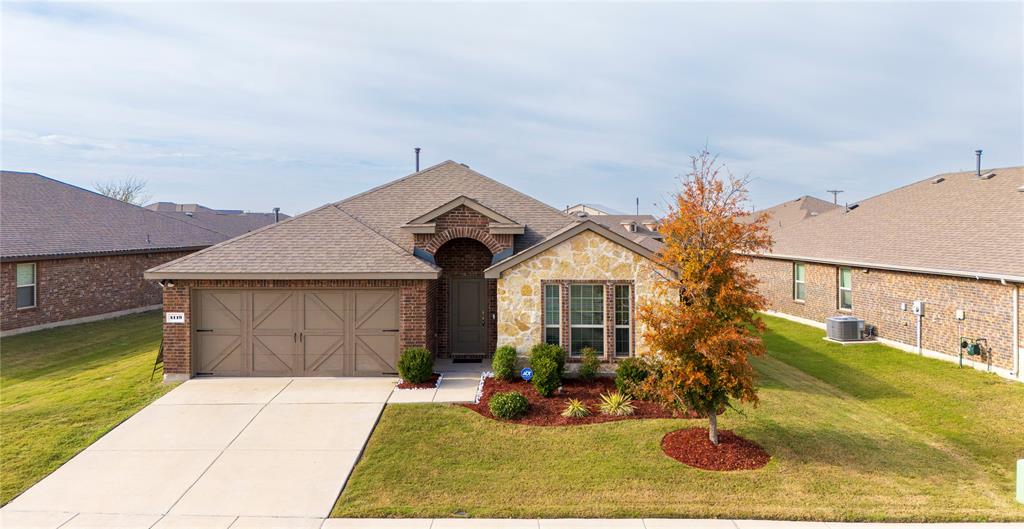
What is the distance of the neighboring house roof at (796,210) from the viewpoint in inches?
1543

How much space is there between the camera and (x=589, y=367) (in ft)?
41.9

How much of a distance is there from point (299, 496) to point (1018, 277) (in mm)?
16588

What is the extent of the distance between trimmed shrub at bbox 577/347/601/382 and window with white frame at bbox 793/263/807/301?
14634 millimetres

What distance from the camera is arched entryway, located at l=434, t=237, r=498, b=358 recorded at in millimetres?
15352

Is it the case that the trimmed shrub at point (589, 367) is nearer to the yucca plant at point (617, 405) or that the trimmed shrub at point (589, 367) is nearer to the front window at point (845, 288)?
the yucca plant at point (617, 405)

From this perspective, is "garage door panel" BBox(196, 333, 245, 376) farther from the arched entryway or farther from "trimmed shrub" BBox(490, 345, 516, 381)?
"trimmed shrub" BBox(490, 345, 516, 381)

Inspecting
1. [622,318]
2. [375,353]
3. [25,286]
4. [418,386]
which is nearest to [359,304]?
[375,353]

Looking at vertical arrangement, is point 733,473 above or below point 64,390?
below

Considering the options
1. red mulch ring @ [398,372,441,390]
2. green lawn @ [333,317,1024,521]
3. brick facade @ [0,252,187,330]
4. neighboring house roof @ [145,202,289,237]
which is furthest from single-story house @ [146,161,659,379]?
neighboring house roof @ [145,202,289,237]

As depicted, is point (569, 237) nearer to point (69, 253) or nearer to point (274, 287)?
point (274, 287)

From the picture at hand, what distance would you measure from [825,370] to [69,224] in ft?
93.1

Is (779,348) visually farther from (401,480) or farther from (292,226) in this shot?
(292,226)

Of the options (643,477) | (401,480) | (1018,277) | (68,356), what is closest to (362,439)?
(401,480)

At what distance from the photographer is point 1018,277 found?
13398mm
